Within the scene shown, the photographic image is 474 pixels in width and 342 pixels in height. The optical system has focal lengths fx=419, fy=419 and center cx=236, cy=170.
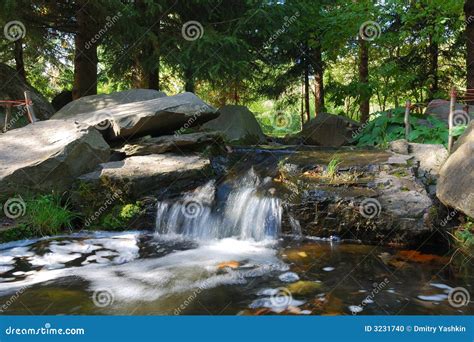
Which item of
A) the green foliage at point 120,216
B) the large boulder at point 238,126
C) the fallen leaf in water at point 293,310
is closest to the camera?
the fallen leaf in water at point 293,310

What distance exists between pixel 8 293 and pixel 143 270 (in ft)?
4.82

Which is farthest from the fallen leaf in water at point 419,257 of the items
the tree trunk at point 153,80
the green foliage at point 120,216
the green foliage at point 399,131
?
the tree trunk at point 153,80

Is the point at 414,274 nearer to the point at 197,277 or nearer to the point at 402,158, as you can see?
the point at 197,277

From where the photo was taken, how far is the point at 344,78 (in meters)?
25.0

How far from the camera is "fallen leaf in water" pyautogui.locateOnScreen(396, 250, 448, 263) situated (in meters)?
5.58

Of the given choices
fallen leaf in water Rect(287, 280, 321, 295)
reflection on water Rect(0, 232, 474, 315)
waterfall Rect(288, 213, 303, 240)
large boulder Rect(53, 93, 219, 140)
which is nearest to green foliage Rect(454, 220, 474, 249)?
reflection on water Rect(0, 232, 474, 315)

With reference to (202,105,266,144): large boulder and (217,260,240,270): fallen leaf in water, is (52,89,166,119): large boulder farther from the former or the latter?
(217,260,240,270): fallen leaf in water

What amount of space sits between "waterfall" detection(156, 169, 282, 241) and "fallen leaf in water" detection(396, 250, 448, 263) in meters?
1.86

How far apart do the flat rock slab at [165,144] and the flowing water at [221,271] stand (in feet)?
5.04

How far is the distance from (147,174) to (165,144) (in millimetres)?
1220

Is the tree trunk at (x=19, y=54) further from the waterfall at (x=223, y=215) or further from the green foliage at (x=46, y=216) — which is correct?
the waterfall at (x=223, y=215)

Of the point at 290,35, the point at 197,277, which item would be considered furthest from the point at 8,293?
the point at 290,35

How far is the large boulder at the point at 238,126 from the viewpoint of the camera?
40.1 feet

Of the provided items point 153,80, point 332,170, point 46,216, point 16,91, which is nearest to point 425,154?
point 332,170
